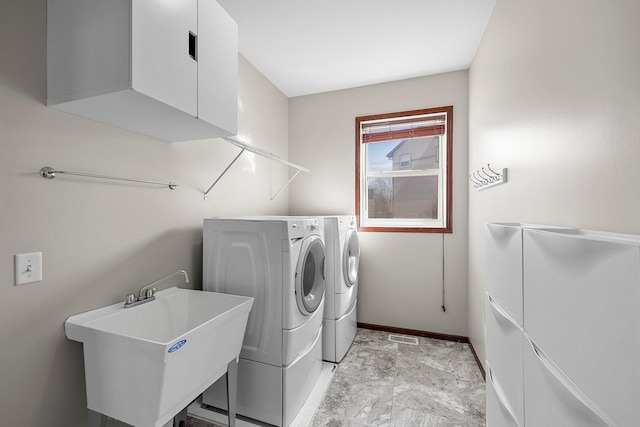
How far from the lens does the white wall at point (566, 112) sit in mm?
778

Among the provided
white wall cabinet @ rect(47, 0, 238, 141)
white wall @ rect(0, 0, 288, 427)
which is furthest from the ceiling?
white wall @ rect(0, 0, 288, 427)

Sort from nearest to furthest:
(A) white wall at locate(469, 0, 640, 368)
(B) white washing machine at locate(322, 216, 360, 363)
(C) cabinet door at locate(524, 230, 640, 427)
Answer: (C) cabinet door at locate(524, 230, 640, 427)
(A) white wall at locate(469, 0, 640, 368)
(B) white washing machine at locate(322, 216, 360, 363)

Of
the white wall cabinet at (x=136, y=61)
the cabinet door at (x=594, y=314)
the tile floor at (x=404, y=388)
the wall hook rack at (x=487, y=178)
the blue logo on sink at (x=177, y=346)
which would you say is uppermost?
the white wall cabinet at (x=136, y=61)

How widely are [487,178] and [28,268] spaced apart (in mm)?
2614

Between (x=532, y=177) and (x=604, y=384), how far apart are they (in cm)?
108

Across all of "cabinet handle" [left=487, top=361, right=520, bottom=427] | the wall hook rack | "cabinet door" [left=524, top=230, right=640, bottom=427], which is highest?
the wall hook rack

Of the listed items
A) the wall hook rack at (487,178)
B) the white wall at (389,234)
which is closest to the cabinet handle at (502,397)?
the wall hook rack at (487,178)

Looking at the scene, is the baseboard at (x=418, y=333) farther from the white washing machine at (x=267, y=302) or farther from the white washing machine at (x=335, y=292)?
the white washing machine at (x=267, y=302)

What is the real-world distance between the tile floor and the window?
3.89 feet

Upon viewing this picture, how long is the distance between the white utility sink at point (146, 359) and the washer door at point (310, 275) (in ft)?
1.26

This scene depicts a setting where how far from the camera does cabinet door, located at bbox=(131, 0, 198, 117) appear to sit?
3.28 ft

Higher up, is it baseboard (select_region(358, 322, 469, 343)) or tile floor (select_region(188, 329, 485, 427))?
baseboard (select_region(358, 322, 469, 343))

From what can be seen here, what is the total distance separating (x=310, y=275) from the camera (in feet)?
6.35

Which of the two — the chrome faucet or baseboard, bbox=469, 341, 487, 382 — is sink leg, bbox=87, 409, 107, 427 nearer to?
the chrome faucet
